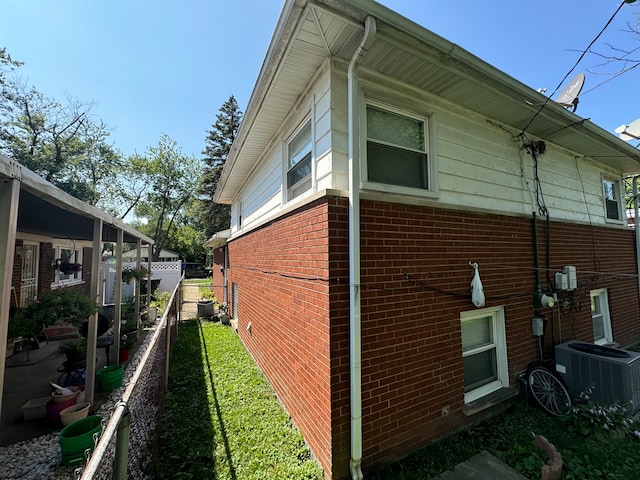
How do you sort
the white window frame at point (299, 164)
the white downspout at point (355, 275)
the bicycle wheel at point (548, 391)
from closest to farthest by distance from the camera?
the white downspout at point (355, 275), the white window frame at point (299, 164), the bicycle wheel at point (548, 391)

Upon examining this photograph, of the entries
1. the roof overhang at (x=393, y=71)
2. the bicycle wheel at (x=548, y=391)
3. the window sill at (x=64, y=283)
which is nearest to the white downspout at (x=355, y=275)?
the roof overhang at (x=393, y=71)

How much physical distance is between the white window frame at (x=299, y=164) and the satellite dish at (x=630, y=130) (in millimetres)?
7000

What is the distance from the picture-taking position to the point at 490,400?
3.60 m

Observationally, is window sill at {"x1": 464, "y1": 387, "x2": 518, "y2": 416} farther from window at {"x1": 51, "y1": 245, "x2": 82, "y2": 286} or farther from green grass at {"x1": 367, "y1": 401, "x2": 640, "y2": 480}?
window at {"x1": 51, "y1": 245, "x2": 82, "y2": 286}

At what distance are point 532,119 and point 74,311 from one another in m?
6.86

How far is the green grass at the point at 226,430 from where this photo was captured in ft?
9.36

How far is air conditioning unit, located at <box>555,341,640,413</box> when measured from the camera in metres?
3.61

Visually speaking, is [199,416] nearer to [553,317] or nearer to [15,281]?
[553,317]

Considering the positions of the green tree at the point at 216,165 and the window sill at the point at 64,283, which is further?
the green tree at the point at 216,165

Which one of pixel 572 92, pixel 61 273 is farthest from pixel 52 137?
pixel 572 92

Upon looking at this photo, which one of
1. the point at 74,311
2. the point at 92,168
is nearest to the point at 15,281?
the point at 74,311

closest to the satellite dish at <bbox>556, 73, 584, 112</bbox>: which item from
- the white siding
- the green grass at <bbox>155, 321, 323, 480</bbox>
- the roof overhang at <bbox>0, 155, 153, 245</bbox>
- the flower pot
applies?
the white siding

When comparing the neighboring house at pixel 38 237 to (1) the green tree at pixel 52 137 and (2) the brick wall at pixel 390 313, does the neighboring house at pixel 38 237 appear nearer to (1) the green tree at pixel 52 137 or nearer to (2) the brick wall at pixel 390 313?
(2) the brick wall at pixel 390 313

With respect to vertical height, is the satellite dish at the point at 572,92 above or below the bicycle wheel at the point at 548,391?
above
